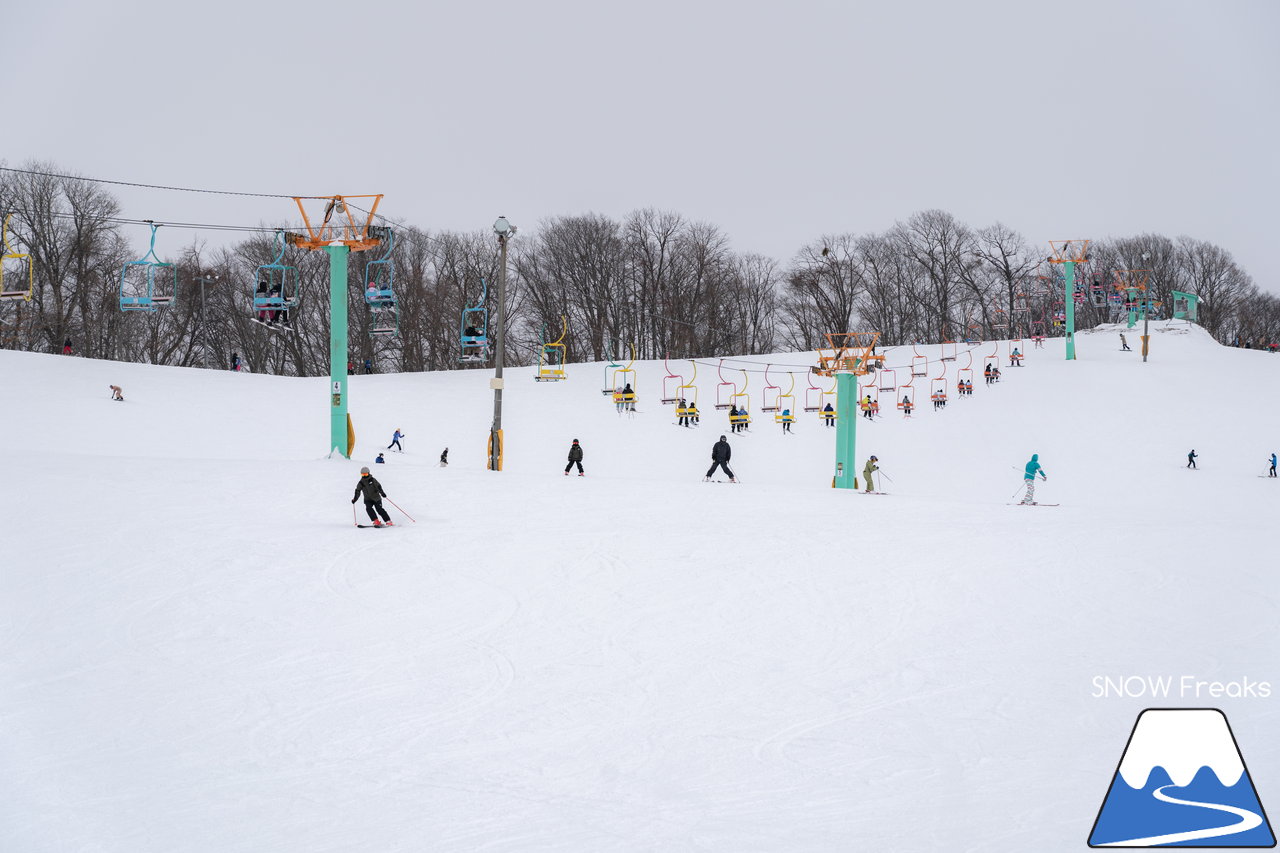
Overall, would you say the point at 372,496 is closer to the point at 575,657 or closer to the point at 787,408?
the point at 575,657

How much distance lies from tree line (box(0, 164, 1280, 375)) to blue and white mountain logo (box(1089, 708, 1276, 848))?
46.0 m

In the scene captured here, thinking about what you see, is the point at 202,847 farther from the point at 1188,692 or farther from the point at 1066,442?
the point at 1066,442

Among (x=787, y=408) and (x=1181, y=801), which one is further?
(x=787, y=408)

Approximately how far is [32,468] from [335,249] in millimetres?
8276

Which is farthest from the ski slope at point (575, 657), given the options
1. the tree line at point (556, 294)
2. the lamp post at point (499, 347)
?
the tree line at point (556, 294)

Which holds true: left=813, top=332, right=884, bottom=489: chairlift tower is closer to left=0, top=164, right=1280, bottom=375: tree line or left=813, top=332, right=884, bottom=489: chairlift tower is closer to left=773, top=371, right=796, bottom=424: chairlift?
left=773, top=371, right=796, bottom=424: chairlift

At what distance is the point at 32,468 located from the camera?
750 inches

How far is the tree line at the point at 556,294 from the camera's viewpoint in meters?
50.8

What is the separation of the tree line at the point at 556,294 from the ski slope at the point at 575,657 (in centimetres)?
3478

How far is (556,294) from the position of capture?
212ft

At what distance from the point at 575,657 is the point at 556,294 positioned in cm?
5565

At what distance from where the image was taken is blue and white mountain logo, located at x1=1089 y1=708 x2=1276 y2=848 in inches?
259

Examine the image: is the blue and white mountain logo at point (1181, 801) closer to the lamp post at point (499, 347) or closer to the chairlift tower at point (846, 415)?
the lamp post at point (499, 347)

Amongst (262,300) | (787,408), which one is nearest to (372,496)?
(262,300)
